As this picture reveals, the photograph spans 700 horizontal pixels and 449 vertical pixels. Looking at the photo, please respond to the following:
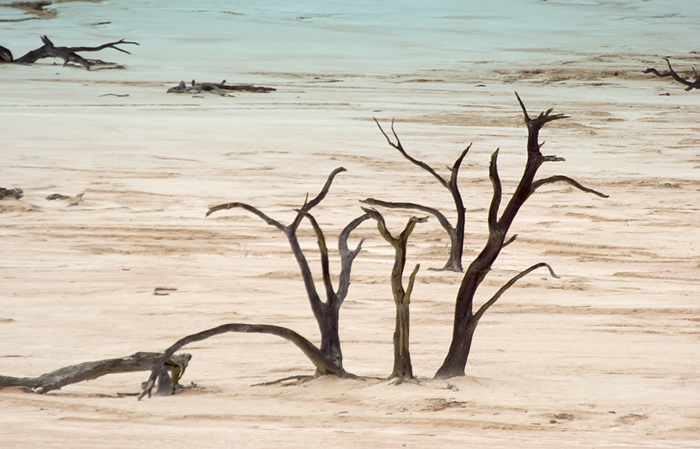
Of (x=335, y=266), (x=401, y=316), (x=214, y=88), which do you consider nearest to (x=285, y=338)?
(x=401, y=316)

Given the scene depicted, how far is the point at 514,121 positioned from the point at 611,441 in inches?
466

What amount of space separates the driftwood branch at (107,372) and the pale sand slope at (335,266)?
0.23 ft

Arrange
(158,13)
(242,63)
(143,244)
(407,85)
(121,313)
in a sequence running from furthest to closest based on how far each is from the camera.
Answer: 1. (158,13)
2. (242,63)
3. (407,85)
4. (143,244)
5. (121,313)

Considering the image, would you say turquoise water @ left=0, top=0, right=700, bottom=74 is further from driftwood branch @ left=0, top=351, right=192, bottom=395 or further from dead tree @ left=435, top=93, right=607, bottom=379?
driftwood branch @ left=0, top=351, right=192, bottom=395

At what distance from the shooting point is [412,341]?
4418 millimetres

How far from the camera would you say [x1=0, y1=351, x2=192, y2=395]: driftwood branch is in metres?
3.31

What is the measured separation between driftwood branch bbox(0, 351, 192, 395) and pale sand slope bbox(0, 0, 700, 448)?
0.07 metres

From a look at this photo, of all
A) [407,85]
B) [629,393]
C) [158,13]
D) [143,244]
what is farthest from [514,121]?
[158,13]

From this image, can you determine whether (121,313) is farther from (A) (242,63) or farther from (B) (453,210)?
(A) (242,63)

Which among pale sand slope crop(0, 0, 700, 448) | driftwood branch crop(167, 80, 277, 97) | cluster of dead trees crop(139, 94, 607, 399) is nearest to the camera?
pale sand slope crop(0, 0, 700, 448)

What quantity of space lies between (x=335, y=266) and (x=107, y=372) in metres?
2.86

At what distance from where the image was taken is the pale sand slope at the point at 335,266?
9.74ft

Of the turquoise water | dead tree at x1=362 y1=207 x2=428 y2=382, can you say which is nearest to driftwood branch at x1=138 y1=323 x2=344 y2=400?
dead tree at x1=362 y1=207 x2=428 y2=382

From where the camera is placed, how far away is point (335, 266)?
20.1ft
